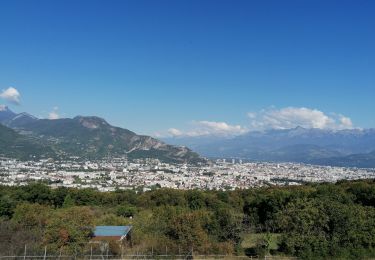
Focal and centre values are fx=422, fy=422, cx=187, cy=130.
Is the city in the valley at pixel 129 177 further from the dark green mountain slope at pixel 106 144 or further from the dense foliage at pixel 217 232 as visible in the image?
the dense foliage at pixel 217 232

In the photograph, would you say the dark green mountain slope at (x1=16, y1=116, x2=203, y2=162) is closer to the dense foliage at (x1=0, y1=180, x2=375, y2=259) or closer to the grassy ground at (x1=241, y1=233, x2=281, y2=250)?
the grassy ground at (x1=241, y1=233, x2=281, y2=250)

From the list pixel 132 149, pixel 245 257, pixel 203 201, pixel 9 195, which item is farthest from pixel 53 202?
pixel 132 149

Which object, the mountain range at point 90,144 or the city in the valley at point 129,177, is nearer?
the city in the valley at point 129,177

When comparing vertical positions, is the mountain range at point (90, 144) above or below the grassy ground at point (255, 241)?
above

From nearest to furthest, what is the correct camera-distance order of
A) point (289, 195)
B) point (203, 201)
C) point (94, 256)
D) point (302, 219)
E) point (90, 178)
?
point (94, 256)
point (302, 219)
point (289, 195)
point (203, 201)
point (90, 178)

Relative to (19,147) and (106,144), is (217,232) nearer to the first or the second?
(19,147)

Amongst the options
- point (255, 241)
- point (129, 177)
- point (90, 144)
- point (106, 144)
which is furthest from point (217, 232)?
point (106, 144)

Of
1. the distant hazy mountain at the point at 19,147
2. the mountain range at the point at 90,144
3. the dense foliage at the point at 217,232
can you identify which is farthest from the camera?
the mountain range at the point at 90,144

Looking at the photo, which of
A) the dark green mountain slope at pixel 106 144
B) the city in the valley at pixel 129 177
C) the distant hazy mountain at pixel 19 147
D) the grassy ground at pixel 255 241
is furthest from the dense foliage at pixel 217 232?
the dark green mountain slope at pixel 106 144

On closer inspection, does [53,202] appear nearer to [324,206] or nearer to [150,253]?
[150,253]
